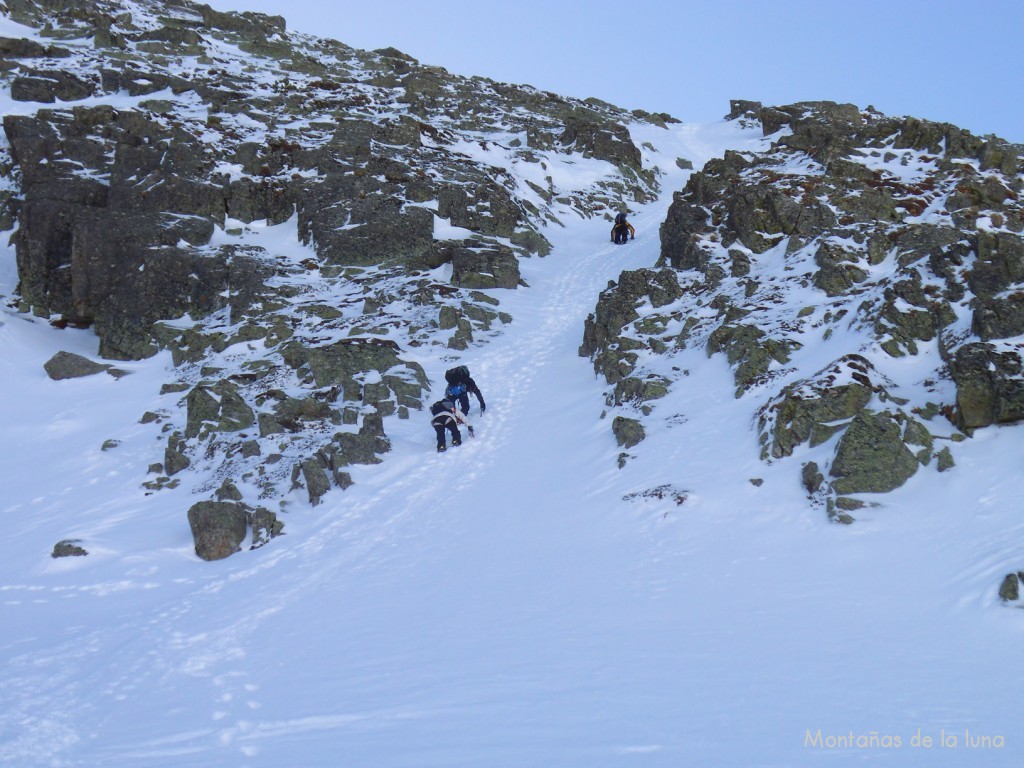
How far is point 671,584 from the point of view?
7.99 meters

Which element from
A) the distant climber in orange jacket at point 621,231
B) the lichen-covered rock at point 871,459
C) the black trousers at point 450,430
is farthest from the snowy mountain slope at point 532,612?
the distant climber in orange jacket at point 621,231

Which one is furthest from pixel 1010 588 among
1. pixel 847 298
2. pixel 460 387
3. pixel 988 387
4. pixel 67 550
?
pixel 67 550

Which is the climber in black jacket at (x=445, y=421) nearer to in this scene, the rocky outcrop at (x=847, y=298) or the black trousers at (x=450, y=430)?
the black trousers at (x=450, y=430)

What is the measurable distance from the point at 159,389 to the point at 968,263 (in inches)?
770

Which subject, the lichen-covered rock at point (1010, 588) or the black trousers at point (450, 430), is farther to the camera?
the black trousers at point (450, 430)

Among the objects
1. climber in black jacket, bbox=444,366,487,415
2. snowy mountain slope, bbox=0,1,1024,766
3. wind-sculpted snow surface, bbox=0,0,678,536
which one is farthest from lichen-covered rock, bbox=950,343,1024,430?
wind-sculpted snow surface, bbox=0,0,678,536

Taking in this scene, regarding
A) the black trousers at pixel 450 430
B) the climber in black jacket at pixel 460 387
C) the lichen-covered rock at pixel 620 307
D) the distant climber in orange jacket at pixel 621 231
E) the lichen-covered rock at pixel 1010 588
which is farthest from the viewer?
the distant climber in orange jacket at pixel 621 231

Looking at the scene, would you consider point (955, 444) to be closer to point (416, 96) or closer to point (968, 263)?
point (968, 263)

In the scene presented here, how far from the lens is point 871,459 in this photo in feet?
30.8

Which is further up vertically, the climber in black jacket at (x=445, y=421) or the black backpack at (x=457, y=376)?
the black backpack at (x=457, y=376)

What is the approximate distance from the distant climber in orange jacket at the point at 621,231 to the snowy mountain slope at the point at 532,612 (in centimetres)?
1571

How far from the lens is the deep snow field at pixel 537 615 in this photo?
5.16 metres

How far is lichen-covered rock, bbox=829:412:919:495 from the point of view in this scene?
9211 mm

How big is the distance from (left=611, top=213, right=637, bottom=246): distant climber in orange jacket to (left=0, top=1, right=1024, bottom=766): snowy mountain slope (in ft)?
51.5
